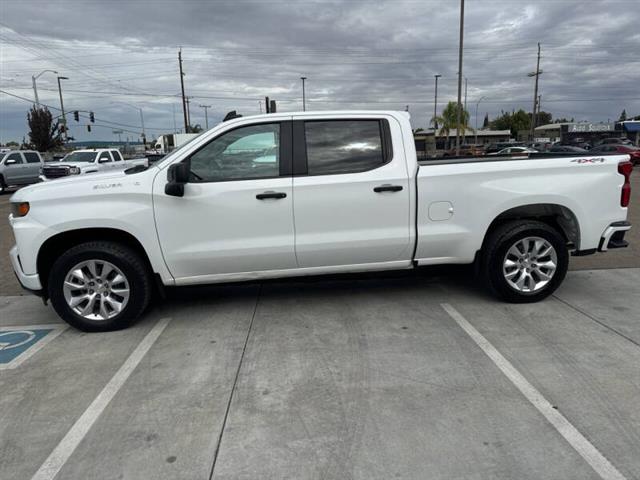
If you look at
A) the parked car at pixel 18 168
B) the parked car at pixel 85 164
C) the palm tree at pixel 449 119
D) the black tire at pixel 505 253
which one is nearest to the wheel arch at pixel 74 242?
the black tire at pixel 505 253

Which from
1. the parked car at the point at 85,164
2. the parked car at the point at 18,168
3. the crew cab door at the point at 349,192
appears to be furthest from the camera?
the parked car at the point at 18,168

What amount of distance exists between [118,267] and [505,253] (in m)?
3.63

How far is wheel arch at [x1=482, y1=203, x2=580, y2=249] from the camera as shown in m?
4.89

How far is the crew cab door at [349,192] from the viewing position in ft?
14.9

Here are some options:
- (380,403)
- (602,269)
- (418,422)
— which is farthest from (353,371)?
(602,269)

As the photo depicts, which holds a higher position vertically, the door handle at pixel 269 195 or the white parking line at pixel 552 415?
the door handle at pixel 269 195

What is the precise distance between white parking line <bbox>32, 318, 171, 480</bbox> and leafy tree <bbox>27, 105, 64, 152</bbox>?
2488 inches

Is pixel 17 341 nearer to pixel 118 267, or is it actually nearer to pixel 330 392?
pixel 118 267

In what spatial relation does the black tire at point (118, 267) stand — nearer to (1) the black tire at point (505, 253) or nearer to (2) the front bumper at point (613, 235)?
(1) the black tire at point (505, 253)

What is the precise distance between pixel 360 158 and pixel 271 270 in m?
1.34

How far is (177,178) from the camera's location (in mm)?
4207

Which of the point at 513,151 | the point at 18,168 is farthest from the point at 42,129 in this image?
the point at 513,151

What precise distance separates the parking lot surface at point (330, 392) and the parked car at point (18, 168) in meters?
19.5

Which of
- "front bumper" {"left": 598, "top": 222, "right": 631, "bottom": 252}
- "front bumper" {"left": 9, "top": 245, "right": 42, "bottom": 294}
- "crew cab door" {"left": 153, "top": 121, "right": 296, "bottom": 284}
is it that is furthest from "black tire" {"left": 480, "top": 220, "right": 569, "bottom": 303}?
"front bumper" {"left": 9, "top": 245, "right": 42, "bottom": 294}
